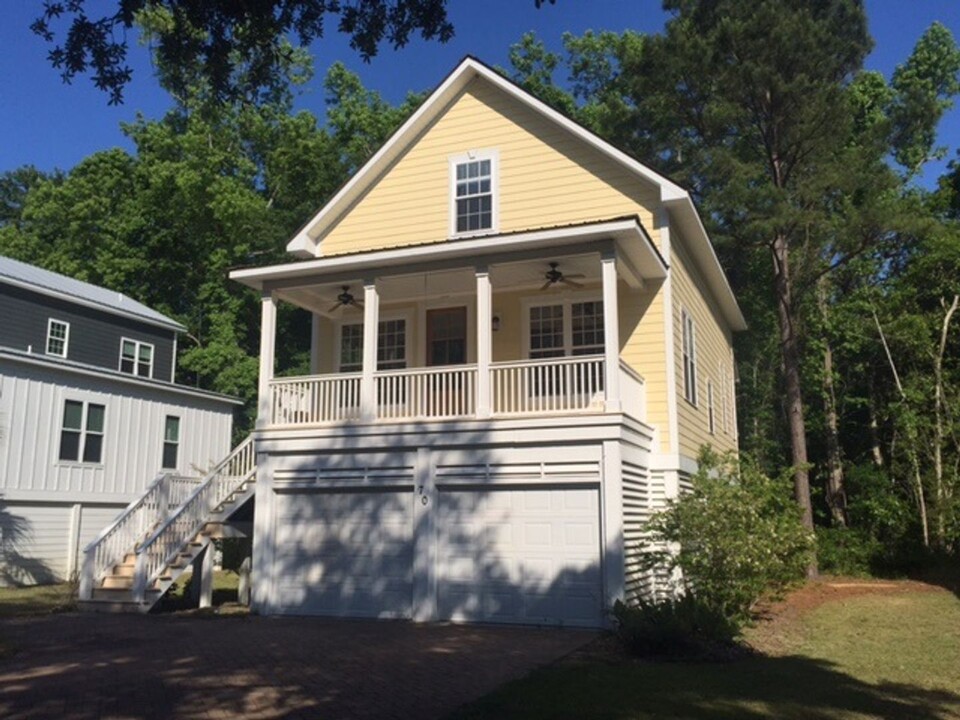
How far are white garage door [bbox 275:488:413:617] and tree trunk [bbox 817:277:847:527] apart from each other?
1652 centimetres

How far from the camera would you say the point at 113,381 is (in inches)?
942

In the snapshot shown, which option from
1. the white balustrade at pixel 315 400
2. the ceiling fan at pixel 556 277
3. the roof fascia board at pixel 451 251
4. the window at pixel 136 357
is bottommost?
the white balustrade at pixel 315 400

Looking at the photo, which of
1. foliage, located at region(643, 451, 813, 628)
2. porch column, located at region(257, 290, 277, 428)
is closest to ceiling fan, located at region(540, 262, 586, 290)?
foliage, located at region(643, 451, 813, 628)

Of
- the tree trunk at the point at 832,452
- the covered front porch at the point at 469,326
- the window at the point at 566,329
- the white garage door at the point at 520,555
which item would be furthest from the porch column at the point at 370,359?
the tree trunk at the point at 832,452

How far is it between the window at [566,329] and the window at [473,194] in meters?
2.01

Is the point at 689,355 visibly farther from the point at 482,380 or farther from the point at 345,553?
the point at 345,553

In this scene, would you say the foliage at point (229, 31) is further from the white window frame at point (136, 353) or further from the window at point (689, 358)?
the white window frame at point (136, 353)

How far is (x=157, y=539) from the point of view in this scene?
49.5 ft

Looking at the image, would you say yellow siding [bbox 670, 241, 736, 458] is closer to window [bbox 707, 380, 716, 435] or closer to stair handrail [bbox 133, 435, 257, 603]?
window [bbox 707, 380, 716, 435]

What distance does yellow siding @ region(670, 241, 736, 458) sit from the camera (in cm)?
1627

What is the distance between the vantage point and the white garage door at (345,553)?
1401 centimetres

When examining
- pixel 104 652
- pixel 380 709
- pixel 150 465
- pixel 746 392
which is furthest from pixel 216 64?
pixel 746 392

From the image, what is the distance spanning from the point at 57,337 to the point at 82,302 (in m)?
1.29

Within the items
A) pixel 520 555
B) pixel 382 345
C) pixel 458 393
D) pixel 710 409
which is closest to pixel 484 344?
pixel 458 393
